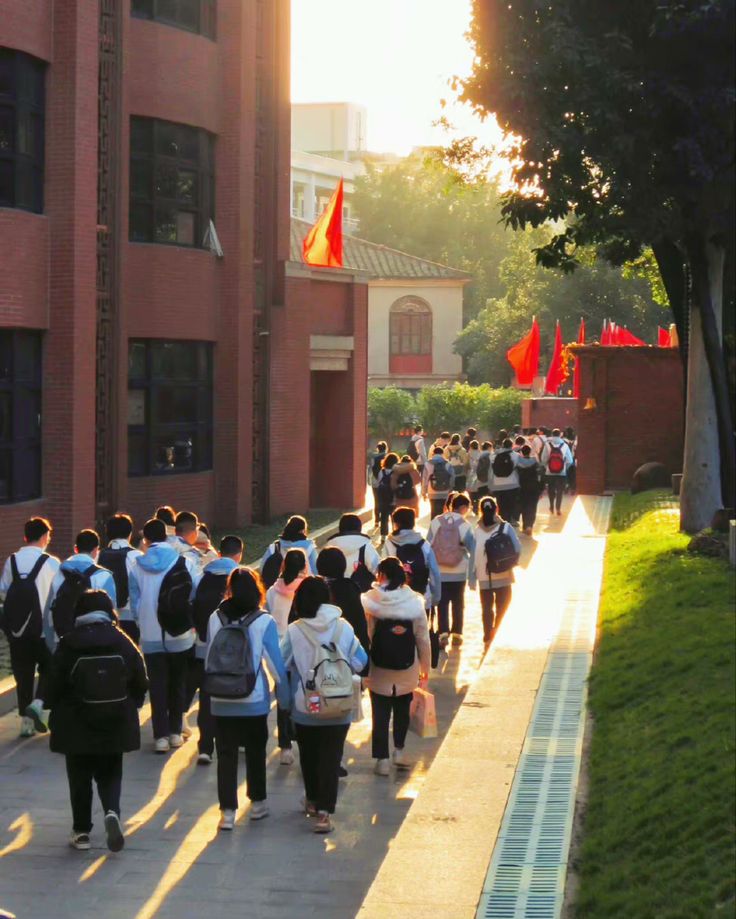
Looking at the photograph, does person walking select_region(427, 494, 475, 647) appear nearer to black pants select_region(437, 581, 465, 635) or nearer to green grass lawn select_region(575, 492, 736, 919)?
black pants select_region(437, 581, 465, 635)

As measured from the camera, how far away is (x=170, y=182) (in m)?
25.1

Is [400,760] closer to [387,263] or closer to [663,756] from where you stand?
[663,756]

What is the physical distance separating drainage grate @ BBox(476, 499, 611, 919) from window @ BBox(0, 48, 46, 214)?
9.63 meters

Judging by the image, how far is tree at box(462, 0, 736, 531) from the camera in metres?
18.9

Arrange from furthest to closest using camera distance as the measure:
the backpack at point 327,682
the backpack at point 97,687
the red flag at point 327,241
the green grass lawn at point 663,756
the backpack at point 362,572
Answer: the red flag at point 327,241 → the backpack at point 362,572 → the backpack at point 327,682 → the backpack at point 97,687 → the green grass lawn at point 663,756

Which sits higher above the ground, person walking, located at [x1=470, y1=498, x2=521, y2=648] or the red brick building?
the red brick building

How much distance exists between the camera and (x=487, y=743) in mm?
11094

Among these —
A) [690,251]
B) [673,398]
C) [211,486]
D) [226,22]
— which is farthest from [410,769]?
[673,398]

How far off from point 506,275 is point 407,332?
565 cm

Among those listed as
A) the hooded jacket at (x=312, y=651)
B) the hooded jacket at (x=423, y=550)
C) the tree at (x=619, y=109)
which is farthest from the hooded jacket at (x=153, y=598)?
the tree at (x=619, y=109)

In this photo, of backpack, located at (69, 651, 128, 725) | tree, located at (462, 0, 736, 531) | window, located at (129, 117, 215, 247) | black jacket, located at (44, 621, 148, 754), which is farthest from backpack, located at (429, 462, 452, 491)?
backpack, located at (69, 651, 128, 725)

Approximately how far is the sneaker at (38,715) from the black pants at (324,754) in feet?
8.57

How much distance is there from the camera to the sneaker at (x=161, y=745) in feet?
39.2

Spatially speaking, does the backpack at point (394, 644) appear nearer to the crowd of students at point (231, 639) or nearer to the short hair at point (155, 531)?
the crowd of students at point (231, 639)
